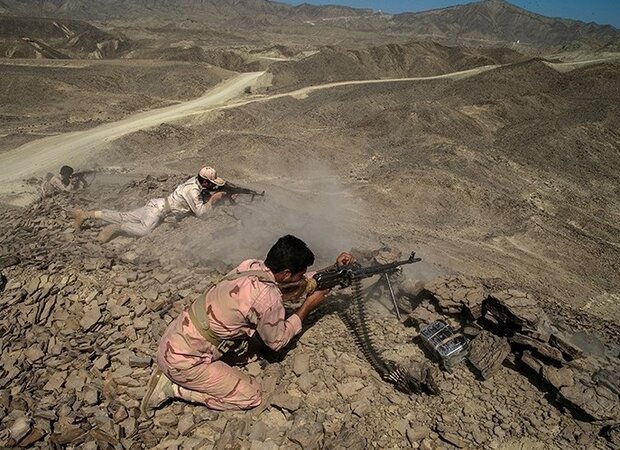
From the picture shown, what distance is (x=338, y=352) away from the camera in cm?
470

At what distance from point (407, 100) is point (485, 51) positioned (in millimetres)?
27099

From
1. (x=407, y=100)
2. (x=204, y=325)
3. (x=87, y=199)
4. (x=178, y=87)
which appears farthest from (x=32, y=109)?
(x=204, y=325)

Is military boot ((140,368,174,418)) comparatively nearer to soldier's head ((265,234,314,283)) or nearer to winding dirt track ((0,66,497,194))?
soldier's head ((265,234,314,283))

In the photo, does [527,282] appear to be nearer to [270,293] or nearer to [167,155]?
[270,293]

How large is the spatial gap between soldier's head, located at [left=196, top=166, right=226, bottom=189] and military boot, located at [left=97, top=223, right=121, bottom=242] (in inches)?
61.4

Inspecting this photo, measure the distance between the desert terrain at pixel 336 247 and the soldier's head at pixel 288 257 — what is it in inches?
52.7

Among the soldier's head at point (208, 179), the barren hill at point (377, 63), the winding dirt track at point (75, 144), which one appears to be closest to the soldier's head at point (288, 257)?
the soldier's head at point (208, 179)

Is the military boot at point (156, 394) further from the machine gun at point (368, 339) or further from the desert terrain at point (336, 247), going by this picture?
the machine gun at point (368, 339)

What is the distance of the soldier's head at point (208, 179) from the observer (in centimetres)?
712

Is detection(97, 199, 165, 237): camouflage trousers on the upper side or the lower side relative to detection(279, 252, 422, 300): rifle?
lower

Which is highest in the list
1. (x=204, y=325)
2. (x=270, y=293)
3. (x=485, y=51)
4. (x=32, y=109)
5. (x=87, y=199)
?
(x=485, y=51)

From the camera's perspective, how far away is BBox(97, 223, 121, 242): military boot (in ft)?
22.5

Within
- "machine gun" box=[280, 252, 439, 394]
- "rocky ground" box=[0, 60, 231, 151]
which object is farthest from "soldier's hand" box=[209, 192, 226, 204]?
"rocky ground" box=[0, 60, 231, 151]

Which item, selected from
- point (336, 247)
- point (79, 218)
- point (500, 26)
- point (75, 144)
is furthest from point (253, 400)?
point (500, 26)
